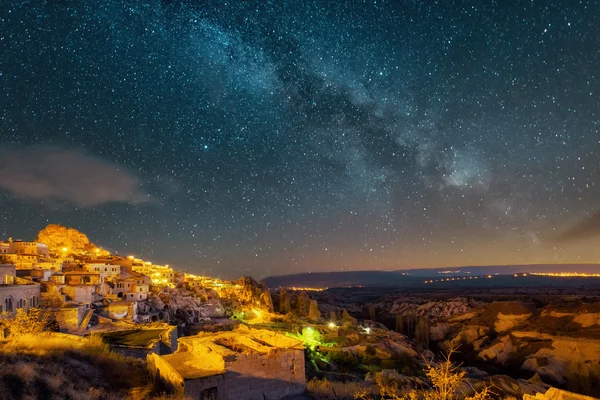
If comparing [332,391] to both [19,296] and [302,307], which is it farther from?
[302,307]

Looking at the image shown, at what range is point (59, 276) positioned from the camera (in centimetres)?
4466

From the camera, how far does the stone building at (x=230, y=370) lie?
14.1 metres

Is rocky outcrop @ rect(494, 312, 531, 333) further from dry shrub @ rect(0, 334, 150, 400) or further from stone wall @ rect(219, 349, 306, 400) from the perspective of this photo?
dry shrub @ rect(0, 334, 150, 400)

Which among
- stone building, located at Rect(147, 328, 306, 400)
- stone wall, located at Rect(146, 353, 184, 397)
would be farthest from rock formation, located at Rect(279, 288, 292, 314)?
stone wall, located at Rect(146, 353, 184, 397)

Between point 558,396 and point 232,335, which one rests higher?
point 232,335

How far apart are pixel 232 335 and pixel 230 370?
17.9 ft

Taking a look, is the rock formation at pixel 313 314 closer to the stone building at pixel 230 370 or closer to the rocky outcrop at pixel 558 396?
the stone building at pixel 230 370

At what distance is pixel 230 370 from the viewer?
49.7ft

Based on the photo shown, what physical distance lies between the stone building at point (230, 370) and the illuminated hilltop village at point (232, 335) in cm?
4

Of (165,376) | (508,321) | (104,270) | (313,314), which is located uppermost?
(104,270)

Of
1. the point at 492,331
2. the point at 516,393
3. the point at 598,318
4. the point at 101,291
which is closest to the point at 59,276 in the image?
the point at 101,291

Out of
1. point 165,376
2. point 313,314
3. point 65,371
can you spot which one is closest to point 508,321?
point 313,314

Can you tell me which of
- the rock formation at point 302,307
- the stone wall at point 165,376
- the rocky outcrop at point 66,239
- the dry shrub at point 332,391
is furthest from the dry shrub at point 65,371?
the rocky outcrop at point 66,239

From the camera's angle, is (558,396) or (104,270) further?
(104,270)
